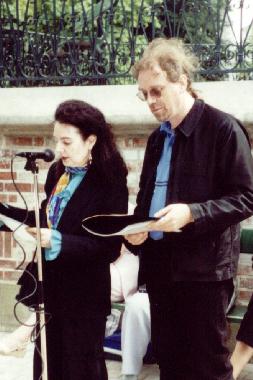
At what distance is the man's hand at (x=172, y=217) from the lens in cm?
243

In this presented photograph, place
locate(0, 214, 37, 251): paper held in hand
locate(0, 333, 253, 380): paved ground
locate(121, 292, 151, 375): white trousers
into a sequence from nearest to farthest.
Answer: locate(0, 214, 37, 251): paper held in hand < locate(121, 292, 151, 375): white trousers < locate(0, 333, 253, 380): paved ground

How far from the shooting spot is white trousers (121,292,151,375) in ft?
13.6

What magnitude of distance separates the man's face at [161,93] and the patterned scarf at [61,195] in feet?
1.96

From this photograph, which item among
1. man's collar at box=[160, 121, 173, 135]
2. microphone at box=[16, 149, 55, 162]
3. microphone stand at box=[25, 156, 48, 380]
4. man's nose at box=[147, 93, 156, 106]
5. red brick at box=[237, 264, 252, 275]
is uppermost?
man's nose at box=[147, 93, 156, 106]

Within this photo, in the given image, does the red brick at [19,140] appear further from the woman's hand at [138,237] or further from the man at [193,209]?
the woman's hand at [138,237]

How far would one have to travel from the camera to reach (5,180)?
521cm

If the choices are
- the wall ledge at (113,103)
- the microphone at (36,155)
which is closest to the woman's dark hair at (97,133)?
the microphone at (36,155)

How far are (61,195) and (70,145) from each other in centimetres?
24

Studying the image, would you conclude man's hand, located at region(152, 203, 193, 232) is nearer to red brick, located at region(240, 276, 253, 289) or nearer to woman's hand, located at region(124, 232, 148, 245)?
woman's hand, located at region(124, 232, 148, 245)

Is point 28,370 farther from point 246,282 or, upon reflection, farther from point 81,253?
point 81,253

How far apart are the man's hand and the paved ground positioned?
214 centimetres

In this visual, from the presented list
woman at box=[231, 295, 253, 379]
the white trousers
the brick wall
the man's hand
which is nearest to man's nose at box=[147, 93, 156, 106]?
the man's hand

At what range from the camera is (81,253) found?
3018mm

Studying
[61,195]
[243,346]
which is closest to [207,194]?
[61,195]
